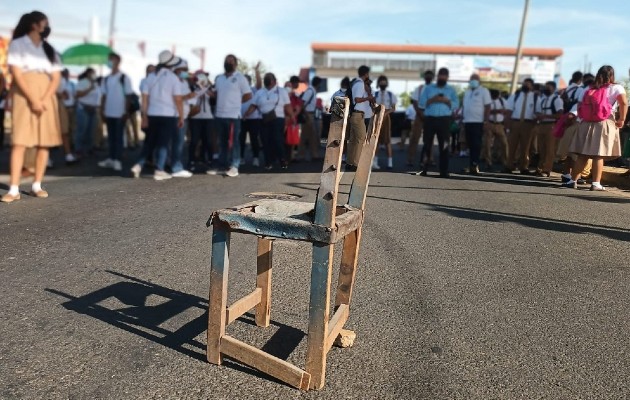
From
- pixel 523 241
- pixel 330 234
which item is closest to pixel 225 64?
pixel 523 241

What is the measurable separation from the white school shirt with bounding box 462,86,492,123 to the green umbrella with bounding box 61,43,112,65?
13879 mm

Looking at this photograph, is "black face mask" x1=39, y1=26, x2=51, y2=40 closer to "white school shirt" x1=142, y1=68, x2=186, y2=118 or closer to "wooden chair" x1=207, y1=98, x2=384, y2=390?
"white school shirt" x1=142, y1=68, x2=186, y2=118

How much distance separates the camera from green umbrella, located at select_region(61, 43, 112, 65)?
65.5 feet

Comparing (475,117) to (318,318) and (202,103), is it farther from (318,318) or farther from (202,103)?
(318,318)

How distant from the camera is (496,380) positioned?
103 inches

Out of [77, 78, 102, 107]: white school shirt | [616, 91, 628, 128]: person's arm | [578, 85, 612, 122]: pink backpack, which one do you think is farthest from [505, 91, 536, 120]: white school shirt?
[77, 78, 102, 107]: white school shirt

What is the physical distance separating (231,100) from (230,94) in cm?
10

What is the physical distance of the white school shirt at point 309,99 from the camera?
1326cm

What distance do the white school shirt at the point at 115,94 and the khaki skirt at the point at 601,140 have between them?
305 inches

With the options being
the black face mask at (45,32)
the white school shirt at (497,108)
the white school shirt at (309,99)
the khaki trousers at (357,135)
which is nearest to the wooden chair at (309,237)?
the black face mask at (45,32)

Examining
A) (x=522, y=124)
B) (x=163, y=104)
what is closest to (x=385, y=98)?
(x=522, y=124)

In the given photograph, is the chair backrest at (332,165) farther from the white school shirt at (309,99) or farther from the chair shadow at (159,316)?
the white school shirt at (309,99)

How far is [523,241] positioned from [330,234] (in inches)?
141

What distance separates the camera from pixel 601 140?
8602 mm
